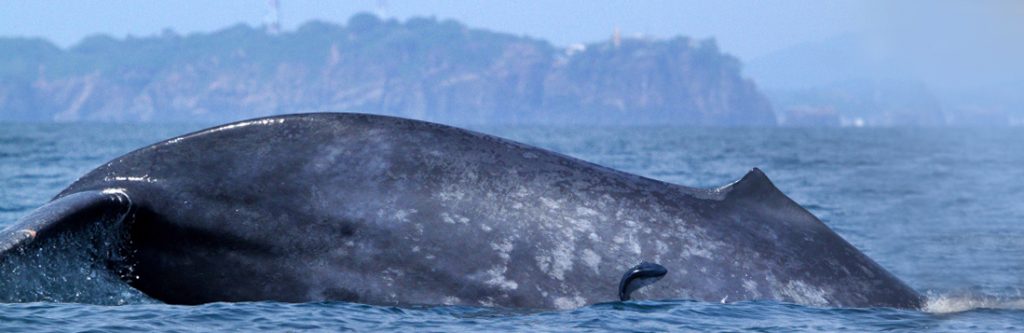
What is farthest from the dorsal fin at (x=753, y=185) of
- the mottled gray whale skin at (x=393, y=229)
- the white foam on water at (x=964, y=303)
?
the white foam on water at (x=964, y=303)

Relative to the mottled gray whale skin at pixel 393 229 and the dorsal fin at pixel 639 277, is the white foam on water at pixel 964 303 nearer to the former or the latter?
the mottled gray whale skin at pixel 393 229

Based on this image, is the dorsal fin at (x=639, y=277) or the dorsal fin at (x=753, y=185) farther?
the dorsal fin at (x=753, y=185)

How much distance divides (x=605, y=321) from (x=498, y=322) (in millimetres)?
656

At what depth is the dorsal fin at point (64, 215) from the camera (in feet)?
24.3

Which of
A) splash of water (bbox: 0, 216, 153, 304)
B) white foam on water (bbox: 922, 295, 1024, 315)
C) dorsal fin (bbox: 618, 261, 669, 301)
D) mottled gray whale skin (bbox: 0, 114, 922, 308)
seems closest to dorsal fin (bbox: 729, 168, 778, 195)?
mottled gray whale skin (bbox: 0, 114, 922, 308)

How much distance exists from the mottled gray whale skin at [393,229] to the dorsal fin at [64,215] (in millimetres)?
34

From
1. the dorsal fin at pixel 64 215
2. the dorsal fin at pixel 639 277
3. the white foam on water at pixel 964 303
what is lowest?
the white foam on water at pixel 964 303

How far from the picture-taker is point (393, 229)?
801 cm

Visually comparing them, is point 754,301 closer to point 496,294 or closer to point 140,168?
point 496,294

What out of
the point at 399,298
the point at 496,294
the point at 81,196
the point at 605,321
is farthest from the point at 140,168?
the point at 605,321

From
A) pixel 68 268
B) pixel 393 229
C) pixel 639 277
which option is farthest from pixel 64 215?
pixel 639 277

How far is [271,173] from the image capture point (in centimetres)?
805

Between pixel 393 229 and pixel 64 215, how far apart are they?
181 centimetres

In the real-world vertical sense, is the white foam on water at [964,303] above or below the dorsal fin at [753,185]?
below
